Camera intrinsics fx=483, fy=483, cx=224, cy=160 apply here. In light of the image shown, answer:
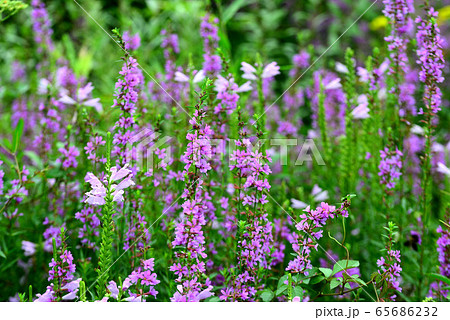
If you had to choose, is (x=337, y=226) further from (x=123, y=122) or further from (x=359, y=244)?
(x=123, y=122)

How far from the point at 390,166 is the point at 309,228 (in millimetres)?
732

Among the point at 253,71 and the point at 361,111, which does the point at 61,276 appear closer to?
the point at 253,71

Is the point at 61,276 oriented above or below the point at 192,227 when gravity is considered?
below

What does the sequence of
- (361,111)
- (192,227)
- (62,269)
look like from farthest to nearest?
(361,111), (62,269), (192,227)

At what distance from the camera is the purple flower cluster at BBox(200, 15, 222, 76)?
2.32m

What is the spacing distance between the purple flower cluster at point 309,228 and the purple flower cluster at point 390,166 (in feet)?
1.96

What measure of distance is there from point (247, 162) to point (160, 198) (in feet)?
1.94

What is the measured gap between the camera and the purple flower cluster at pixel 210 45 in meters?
2.32

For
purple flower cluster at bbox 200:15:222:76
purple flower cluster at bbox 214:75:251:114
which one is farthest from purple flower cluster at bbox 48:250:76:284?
purple flower cluster at bbox 200:15:222:76

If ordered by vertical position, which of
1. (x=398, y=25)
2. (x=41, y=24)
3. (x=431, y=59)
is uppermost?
(x=41, y=24)

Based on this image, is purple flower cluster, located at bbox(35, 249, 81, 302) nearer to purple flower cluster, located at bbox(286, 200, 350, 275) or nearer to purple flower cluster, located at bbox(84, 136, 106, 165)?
purple flower cluster, located at bbox(84, 136, 106, 165)

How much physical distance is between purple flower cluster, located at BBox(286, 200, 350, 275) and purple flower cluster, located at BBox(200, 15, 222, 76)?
1.09 meters

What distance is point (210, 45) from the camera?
2.40m

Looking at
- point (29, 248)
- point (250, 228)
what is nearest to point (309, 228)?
point (250, 228)
